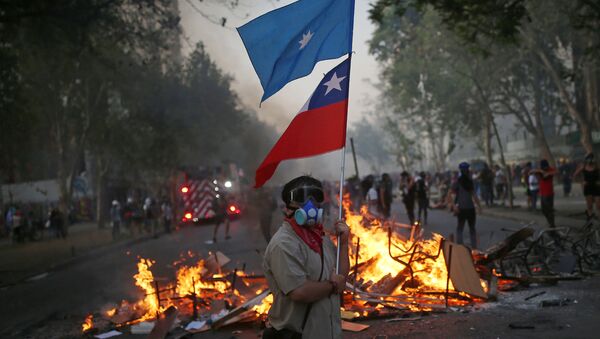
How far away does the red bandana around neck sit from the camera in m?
3.24

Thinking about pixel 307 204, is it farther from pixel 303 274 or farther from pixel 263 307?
pixel 263 307

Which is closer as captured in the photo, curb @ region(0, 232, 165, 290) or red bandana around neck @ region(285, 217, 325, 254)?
red bandana around neck @ region(285, 217, 325, 254)

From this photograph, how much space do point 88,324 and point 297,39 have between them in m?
4.94

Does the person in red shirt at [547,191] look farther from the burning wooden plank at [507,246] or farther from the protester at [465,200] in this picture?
the burning wooden plank at [507,246]

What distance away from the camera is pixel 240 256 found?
13.6 m

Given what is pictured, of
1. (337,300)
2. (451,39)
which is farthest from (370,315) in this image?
(451,39)

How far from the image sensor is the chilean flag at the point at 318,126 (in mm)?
4406

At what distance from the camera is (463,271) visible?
7.10m

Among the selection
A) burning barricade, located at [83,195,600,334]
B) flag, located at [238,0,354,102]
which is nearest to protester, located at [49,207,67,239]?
burning barricade, located at [83,195,600,334]

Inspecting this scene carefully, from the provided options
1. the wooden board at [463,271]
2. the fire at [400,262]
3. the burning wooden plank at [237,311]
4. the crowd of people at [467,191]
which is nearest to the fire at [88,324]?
the burning wooden plank at [237,311]

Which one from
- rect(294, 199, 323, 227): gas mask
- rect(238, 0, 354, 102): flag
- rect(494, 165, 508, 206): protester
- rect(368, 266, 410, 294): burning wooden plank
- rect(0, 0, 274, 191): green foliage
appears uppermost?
rect(0, 0, 274, 191): green foliage

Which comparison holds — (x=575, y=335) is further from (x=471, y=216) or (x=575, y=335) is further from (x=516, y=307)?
(x=471, y=216)

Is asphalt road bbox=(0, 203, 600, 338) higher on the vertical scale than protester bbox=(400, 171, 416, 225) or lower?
lower

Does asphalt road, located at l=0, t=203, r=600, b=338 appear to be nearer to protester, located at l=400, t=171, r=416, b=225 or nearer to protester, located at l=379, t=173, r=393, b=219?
protester, located at l=400, t=171, r=416, b=225
